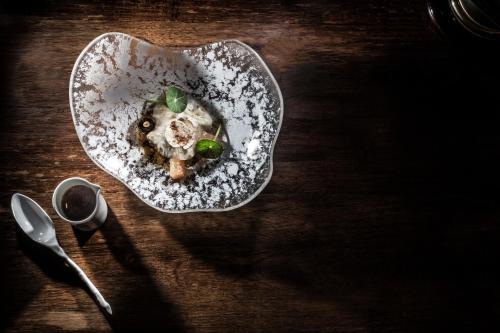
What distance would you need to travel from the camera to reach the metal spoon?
1471 mm

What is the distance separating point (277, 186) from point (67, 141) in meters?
0.79

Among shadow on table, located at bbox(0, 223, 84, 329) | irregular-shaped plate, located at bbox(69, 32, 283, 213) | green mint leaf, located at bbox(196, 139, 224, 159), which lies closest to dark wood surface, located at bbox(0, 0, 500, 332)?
shadow on table, located at bbox(0, 223, 84, 329)

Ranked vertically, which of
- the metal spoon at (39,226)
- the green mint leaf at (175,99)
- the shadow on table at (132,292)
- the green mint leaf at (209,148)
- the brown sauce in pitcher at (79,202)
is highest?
the green mint leaf at (175,99)

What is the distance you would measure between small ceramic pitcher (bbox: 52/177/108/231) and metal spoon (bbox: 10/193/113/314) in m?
0.09

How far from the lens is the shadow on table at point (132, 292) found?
155cm

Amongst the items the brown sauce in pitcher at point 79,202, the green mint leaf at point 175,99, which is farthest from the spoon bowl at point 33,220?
the green mint leaf at point 175,99

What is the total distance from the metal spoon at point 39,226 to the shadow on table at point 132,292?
7cm

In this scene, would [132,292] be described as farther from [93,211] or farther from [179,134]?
[179,134]

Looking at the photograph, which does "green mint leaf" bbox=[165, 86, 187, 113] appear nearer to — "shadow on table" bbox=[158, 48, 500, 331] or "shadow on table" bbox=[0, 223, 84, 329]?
"shadow on table" bbox=[158, 48, 500, 331]

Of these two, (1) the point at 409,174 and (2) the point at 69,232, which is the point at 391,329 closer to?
(1) the point at 409,174

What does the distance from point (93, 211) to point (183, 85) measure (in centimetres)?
54

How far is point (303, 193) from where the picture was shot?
1.60 m

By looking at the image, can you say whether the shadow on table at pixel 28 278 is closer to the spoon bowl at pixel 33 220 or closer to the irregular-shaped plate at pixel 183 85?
the spoon bowl at pixel 33 220

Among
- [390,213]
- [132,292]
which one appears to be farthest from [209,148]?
[390,213]
